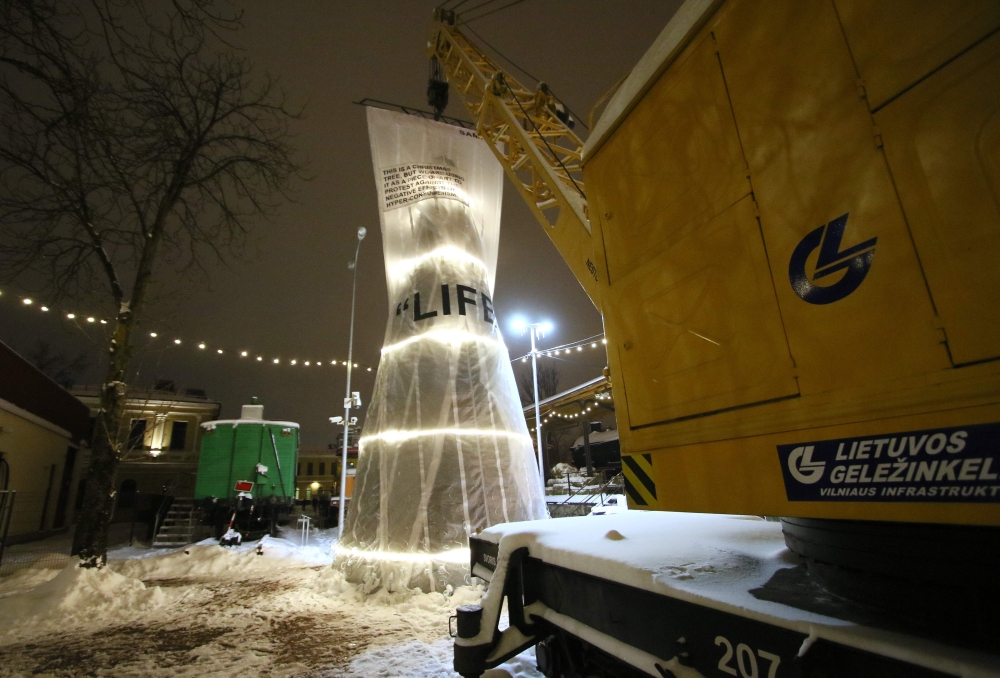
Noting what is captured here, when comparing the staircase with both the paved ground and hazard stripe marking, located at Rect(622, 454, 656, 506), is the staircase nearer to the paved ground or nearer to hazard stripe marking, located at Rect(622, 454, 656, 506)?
the paved ground

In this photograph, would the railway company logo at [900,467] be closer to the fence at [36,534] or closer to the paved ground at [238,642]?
the paved ground at [238,642]

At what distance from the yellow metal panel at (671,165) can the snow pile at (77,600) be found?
29.7 feet

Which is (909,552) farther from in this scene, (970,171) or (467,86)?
(467,86)

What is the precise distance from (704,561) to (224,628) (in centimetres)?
688

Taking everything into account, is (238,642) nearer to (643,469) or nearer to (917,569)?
(643,469)

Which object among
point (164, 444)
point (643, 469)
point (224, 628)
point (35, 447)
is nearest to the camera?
point (643, 469)

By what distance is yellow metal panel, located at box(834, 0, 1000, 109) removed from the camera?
4.77 feet

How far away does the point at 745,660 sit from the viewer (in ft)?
5.84

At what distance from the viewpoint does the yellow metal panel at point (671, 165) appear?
2.39m

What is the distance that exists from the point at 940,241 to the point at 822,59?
3.21 ft

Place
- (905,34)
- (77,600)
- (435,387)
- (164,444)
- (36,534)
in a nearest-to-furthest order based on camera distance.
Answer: (905,34), (77,600), (435,387), (36,534), (164,444)

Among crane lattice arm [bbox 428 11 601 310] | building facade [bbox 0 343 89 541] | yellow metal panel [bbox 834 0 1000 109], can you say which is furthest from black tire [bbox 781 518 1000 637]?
building facade [bbox 0 343 89 541]

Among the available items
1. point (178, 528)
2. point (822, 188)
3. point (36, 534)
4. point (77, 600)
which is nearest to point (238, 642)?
point (77, 600)

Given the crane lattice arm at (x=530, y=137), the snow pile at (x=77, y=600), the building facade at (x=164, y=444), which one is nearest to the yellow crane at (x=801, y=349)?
the crane lattice arm at (x=530, y=137)
